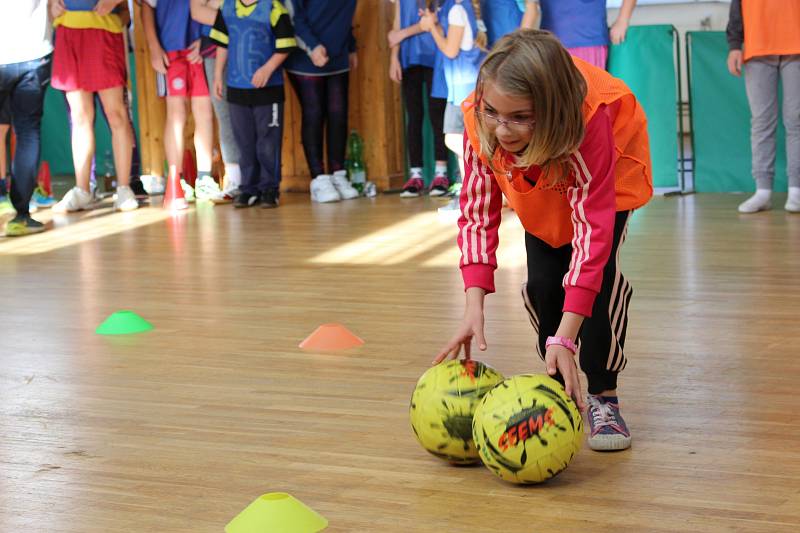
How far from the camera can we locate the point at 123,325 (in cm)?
418

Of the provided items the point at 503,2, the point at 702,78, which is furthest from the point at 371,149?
the point at 702,78

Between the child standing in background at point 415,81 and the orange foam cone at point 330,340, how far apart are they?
15.9 feet

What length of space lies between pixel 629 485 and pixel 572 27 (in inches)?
217

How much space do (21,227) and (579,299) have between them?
5.51m

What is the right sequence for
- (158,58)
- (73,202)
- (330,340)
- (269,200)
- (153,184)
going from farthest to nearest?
(153,184) < (158,58) < (73,202) < (269,200) < (330,340)

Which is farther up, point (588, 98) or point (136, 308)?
point (588, 98)

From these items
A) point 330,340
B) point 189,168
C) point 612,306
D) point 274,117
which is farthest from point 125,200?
point 612,306

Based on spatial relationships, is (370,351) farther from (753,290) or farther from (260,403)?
(753,290)

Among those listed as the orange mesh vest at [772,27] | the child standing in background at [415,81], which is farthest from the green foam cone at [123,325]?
the child standing in background at [415,81]

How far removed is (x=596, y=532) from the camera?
2070mm

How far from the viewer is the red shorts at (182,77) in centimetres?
887

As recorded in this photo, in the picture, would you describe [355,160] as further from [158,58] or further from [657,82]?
[657,82]

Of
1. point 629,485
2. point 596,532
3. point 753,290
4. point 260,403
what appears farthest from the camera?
point 753,290

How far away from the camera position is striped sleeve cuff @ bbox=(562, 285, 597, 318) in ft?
7.89
